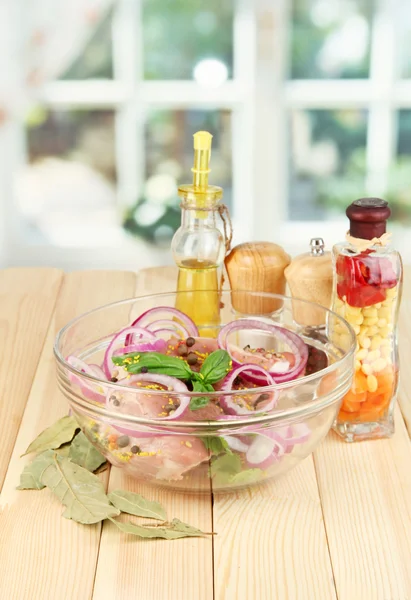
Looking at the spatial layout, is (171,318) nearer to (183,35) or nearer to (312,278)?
(312,278)

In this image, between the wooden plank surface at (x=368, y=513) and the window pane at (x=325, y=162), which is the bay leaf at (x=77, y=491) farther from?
the window pane at (x=325, y=162)

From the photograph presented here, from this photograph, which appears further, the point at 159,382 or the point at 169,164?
the point at 169,164

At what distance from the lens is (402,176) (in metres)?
3.22

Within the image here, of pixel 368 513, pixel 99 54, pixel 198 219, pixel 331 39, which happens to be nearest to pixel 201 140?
pixel 198 219

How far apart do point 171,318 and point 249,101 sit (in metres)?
1.92

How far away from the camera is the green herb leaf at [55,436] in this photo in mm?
1120

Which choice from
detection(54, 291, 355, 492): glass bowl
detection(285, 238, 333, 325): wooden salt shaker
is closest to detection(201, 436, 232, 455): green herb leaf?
detection(54, 291, 355, 492): glass bowl

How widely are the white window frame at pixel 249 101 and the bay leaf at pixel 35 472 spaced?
2062 millimetres

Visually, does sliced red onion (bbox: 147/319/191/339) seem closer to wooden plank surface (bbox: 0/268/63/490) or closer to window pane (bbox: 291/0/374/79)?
wooden plank surface (bbox: 0/268/63/490)

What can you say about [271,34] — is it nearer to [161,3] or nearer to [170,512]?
[161,3]

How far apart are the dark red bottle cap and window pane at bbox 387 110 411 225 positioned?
83.3 inches

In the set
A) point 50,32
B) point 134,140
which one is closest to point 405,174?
point 134,140

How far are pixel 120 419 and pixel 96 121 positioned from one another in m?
2.25

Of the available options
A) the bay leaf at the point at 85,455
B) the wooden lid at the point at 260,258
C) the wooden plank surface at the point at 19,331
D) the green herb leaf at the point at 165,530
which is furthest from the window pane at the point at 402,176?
the green herb leaf at the point at 165,530
